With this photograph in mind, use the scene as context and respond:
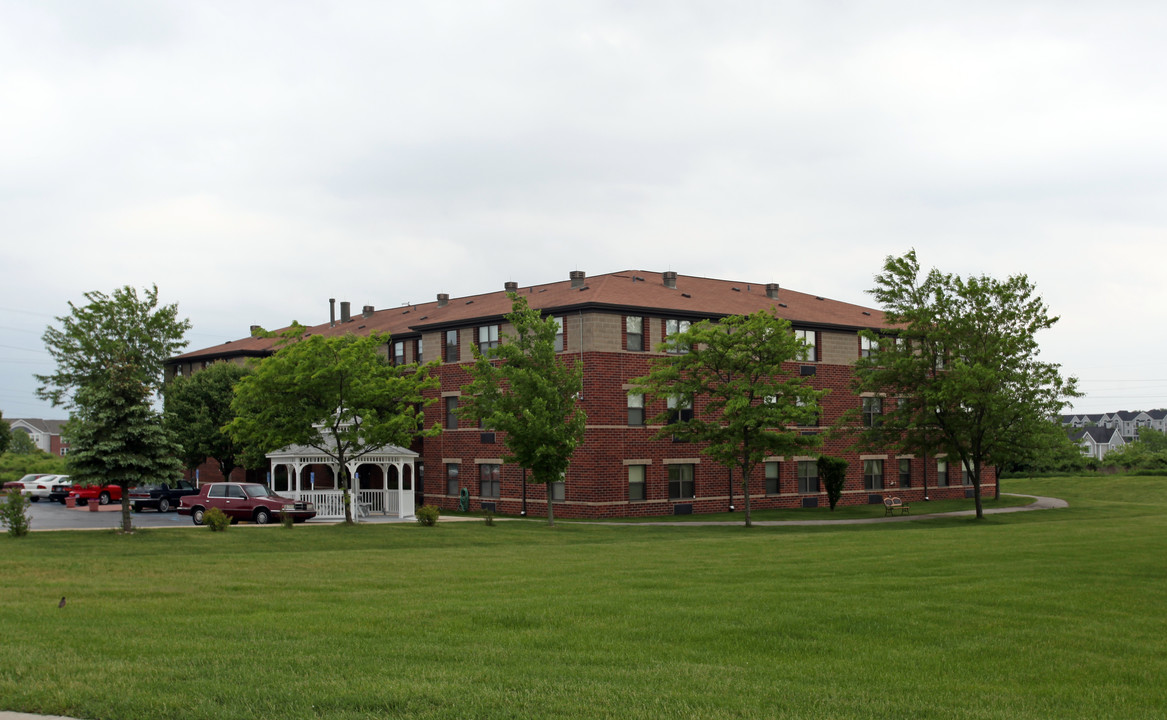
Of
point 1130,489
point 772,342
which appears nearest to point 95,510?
point 772,342

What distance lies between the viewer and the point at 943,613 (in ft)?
44.9

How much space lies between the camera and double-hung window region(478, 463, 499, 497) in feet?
157

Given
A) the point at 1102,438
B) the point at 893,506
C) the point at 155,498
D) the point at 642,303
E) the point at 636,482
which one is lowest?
the point at 1102,438

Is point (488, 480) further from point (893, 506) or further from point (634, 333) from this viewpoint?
point (893, 506)

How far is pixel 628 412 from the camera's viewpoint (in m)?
45.1

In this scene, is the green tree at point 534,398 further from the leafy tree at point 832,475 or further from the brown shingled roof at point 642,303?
the leafy tree at point 832,475

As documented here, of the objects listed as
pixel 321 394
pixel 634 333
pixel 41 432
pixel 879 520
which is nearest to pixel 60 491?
pixel 321 394

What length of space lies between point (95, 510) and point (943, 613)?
4171 cm

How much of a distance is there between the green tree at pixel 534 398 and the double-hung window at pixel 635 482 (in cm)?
776

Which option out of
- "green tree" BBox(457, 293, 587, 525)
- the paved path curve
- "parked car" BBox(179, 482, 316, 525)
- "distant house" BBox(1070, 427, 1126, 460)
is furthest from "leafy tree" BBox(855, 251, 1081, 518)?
"distant house" BBox(1070, 427, 1126, 460)

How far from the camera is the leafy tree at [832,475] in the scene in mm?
49844

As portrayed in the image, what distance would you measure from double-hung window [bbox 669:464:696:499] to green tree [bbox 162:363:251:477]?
23.8 m

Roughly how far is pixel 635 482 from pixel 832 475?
37.5 feet

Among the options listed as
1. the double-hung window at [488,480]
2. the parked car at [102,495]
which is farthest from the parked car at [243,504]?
the parked car at [102,495]
